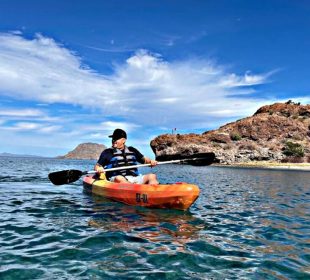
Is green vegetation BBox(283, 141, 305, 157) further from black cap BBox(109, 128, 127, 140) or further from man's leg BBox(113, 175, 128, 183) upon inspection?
black cap BBox(109, 128, 127, 140)

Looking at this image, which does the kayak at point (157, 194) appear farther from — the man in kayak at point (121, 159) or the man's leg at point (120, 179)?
the man in kayak at point (121, 159)

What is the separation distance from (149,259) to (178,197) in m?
4.19

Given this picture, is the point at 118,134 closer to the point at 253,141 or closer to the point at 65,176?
the point at 65,176

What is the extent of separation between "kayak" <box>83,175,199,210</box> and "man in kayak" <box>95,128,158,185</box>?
0.71 meters

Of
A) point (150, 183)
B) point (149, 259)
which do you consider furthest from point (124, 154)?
point (149, 259)

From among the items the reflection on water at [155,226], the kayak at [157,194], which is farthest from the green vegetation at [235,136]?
the reflection on water at [155,226]

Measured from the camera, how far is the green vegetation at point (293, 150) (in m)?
85.7

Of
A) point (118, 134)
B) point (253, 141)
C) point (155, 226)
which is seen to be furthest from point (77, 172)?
point (253, 141)

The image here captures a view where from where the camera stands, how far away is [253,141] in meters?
98.3

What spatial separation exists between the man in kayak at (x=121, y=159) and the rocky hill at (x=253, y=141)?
7897cm

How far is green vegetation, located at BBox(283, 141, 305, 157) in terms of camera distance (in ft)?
281

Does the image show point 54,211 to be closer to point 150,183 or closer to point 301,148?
point 150,183

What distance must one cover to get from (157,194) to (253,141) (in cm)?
9333

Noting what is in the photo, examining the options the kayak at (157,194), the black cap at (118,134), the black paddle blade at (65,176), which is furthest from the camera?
the black paddle blade at (65,176)
